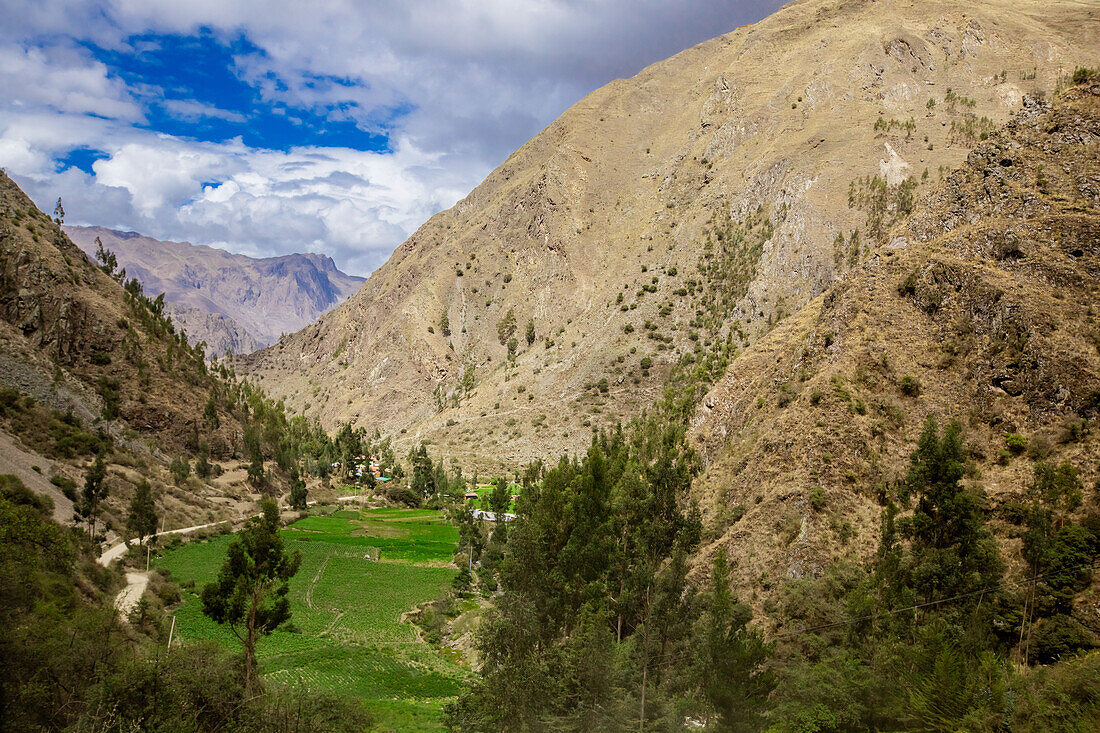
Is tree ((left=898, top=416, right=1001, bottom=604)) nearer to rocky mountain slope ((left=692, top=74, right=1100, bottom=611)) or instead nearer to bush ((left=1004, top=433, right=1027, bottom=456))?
rocky mountain slope ((left=692, top=74, right=1100, bottom=611))

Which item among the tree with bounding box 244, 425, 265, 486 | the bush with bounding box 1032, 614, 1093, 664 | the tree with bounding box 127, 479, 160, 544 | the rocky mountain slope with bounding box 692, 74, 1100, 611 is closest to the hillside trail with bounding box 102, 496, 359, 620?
the tree with bounding box 127, 479, 160, 544

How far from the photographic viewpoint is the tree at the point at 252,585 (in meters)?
23.1

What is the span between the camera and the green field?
3484cm

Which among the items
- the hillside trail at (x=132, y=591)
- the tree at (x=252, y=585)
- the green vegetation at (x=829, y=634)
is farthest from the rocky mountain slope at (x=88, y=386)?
the green vegetation at (x=829, y=634)

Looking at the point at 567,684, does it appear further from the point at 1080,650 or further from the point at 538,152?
the point at 538,152

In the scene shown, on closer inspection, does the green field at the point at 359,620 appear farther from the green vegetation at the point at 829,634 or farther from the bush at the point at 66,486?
the green vegetation at the point at 829,634

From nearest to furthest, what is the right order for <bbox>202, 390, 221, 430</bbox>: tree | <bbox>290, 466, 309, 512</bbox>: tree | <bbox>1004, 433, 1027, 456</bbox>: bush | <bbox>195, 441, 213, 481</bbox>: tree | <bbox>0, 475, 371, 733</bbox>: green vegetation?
<bbox>0, 475, 371, 733</bbox>: green vegetation → <bbox>1004, 433, 1027, 456</bbox>: bush → <bbox>195, 441, 213, 481</bbox>: tree → <bbox>290, 466, 309, 512</bbox>: tree → <bbox>202, 390, 221, 430</bbox>: tree

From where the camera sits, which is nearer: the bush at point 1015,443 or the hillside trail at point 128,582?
the bush at point 1015,443

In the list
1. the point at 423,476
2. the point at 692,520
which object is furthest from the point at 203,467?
the point at 692,520

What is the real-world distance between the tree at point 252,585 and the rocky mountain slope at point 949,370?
2035 cm

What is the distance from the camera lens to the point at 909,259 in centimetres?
3647

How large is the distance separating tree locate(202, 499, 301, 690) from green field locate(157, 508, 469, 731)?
281 inches

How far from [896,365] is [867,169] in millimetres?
79206

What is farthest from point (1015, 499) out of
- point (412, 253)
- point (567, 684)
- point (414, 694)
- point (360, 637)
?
point (412, 253)
